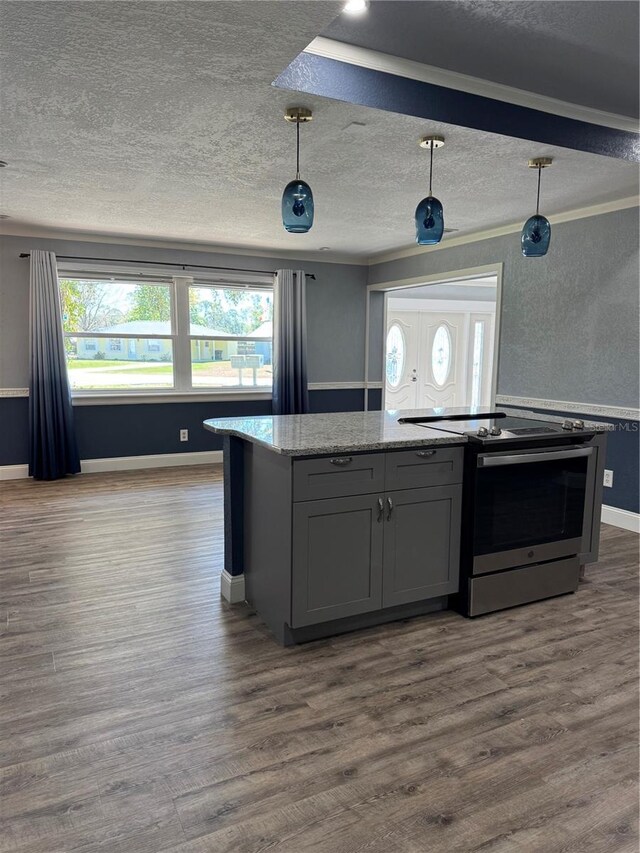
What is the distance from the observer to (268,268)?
6379 mm

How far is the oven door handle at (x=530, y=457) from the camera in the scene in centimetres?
264

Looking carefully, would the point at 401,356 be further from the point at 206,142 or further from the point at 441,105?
the point at 441,105

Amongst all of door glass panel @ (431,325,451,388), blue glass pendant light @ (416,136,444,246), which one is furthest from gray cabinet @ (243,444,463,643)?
door glass panel @ (431,325,451,388)

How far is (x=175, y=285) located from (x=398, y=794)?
5.35 meters

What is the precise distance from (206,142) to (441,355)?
6.26m

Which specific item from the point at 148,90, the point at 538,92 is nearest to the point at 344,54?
the point at 148,90

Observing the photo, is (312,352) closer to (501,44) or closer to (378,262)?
(378,262)

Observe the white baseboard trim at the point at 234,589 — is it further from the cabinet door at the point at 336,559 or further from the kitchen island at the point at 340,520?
the cabinet door at the point at 336,559

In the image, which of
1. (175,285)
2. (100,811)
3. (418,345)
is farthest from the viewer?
(418,345)

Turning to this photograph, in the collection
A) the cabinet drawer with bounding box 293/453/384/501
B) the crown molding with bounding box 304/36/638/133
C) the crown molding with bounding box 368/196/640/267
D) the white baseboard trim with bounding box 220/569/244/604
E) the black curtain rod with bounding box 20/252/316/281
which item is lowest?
the white baseboard trim with bounding box 220/569/244/604

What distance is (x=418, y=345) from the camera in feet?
28.0

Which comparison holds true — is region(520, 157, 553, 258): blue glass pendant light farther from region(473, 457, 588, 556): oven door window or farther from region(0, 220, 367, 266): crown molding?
region(0, 220, 367, 266): crown molding

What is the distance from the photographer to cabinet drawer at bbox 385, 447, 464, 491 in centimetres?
253

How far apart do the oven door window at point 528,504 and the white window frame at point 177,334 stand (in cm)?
414
